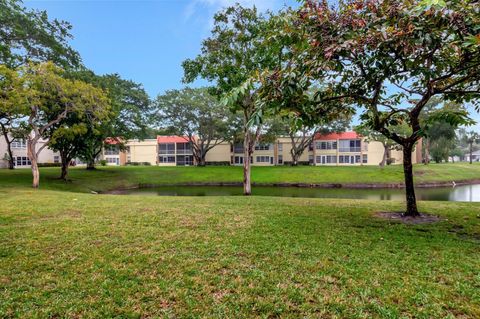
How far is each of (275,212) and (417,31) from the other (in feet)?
19.0

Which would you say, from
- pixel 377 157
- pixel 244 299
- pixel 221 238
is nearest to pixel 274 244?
pixel 221 238

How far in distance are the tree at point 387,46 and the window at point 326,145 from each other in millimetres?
46430

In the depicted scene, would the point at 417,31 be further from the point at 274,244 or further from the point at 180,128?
the point at 180,128

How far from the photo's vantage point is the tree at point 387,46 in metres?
4.94

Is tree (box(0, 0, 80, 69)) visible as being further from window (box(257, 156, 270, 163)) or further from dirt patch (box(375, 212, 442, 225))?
window (box(257, 156, 270, 163))

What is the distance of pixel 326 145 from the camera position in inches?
2099

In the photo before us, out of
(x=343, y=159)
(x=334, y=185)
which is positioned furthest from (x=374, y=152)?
(x=334, y=185)

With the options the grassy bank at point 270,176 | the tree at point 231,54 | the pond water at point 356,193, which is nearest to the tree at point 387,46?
the tree at point 231,54

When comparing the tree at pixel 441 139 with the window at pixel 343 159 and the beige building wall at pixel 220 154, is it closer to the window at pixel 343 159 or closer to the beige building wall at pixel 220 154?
the window at pixel 343 159

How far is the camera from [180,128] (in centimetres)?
4234

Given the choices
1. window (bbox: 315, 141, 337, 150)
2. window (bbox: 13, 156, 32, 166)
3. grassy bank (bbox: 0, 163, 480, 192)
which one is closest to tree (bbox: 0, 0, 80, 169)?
grassy bank (bbox: 0, 163, 480, 192)

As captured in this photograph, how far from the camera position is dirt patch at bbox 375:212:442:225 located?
298 inches

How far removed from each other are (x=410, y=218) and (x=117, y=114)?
2530 centimetres

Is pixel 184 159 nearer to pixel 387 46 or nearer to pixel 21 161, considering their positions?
pixel 21 161
